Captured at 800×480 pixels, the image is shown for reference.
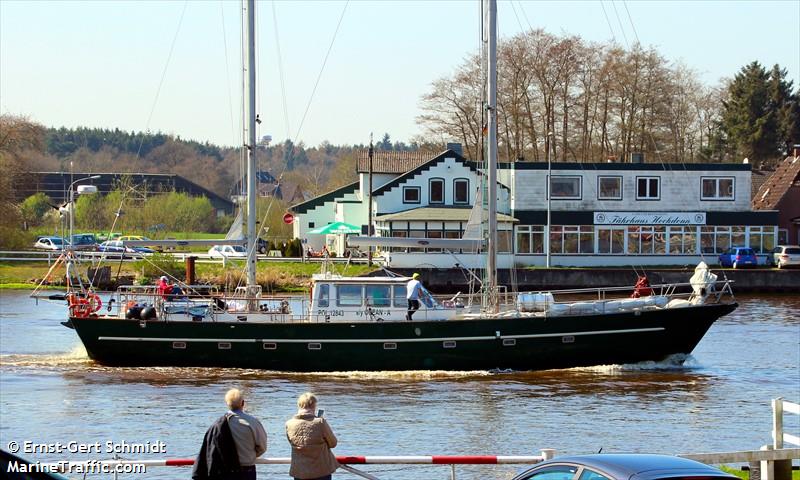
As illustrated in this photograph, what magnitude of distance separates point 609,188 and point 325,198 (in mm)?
22557

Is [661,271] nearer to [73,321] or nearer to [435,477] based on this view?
[73,321]

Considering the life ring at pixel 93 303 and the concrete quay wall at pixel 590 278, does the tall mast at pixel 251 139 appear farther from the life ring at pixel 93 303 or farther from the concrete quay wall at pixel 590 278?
the concrete quay wall at pixel 590 278

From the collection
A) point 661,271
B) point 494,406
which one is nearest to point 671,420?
point 494,406

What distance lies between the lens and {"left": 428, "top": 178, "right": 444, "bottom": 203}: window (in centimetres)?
7225

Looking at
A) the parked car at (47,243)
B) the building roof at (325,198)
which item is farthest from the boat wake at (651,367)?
the parked car at (47,243)

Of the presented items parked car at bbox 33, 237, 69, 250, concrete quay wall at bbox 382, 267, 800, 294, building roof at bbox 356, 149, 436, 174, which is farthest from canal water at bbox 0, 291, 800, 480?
building roof at bbox 356, 149, 436, 174

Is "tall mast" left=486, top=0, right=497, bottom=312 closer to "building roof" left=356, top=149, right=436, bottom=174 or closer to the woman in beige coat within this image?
the woman in beige coat

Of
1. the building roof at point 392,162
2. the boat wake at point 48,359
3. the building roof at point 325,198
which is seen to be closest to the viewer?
the boat wake at point 48,359

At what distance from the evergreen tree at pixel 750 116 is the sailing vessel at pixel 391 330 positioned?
72454 mm

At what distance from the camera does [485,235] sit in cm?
3256

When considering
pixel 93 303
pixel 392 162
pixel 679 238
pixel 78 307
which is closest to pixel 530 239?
pixel 679 238

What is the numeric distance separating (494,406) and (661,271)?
3797 cm

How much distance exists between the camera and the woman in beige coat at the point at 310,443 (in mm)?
11789

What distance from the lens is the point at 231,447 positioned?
11.5 m
